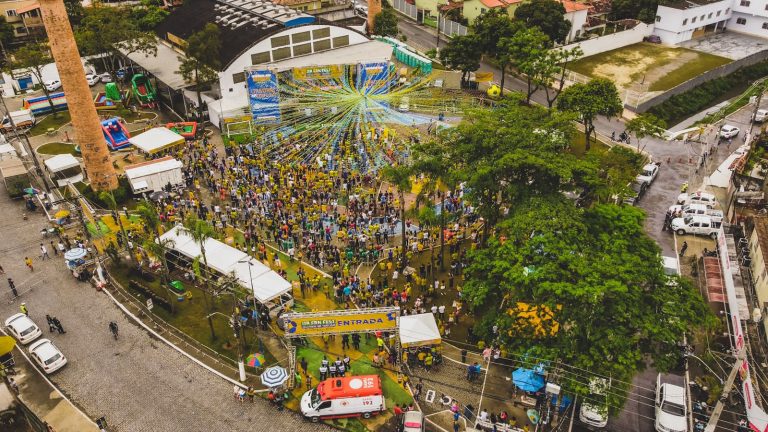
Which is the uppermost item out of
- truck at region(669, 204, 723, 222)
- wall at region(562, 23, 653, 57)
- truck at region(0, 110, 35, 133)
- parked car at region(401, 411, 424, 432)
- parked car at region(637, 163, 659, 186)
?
wall at region(562, 23, 653, 57)

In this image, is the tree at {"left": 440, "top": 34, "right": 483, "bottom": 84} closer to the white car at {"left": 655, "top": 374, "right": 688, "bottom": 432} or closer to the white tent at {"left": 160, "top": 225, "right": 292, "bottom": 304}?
the white tent at {"left": 160, "top": 225, "right": 292, "bottom": 304}

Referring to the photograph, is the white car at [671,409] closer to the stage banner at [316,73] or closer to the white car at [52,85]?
the stage banner at [316,73]

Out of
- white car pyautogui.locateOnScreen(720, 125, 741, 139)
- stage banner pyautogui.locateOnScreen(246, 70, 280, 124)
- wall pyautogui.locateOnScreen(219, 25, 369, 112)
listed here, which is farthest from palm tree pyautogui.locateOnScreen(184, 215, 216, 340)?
white car pyautogui.locateOnScreen(720, 125, 741, 139)

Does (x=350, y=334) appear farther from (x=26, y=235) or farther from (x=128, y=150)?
(x=128, y=150)

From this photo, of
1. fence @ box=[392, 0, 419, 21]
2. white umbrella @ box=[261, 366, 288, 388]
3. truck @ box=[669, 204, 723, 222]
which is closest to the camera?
white umbrella @ box=[261, 366, 288, 388]

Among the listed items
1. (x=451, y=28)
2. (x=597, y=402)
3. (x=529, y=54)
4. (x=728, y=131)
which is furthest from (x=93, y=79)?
(x=728, y=131)

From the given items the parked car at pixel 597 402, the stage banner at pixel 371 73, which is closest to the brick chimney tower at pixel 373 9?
the stage banner at pixel 371 73
